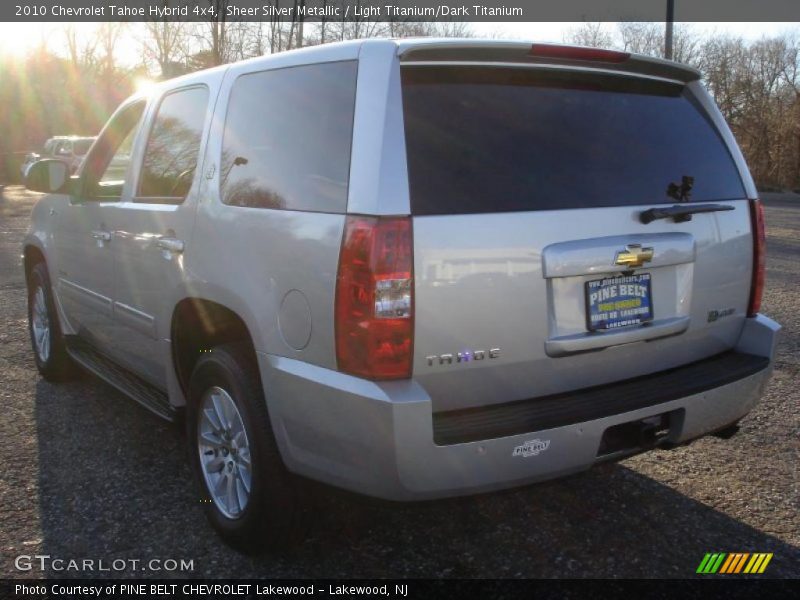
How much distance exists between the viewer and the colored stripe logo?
3139 mm

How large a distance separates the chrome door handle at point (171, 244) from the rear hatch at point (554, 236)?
1386mm

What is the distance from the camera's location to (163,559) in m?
3.23

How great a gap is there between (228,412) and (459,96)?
156 cm

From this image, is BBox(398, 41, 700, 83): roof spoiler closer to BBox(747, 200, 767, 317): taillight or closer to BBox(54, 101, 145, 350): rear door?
BBox(747, 200, 767, 317): taillight

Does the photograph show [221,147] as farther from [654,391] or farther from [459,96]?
[654,391]

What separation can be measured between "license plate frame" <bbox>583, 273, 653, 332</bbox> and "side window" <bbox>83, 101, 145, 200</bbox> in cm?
287

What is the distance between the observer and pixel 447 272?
261 cm

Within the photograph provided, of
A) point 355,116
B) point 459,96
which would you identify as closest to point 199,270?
point 355,116

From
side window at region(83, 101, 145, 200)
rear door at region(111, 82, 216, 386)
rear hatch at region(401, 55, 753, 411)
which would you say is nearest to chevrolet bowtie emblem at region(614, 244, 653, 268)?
rear hatch at region(401, 55, 753, 411)

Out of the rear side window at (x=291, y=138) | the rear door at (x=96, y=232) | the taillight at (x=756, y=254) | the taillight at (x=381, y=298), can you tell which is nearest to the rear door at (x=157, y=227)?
the rear door at (x=96, y=232)

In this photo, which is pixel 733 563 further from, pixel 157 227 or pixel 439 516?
pixel 157 227

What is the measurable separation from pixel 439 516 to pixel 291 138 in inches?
69.3

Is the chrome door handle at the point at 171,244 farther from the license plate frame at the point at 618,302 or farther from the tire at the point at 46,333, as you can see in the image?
the tire at the point at 46,333

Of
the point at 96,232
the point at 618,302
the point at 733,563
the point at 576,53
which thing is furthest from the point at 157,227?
the point at 733,563
